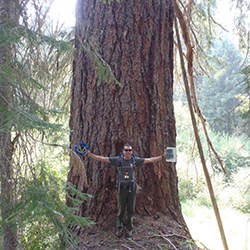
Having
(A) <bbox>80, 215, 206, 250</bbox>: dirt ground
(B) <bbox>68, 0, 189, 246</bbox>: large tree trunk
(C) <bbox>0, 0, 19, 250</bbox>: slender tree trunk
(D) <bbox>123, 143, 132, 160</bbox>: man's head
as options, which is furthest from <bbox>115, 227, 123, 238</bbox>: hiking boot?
(C) <bbox>0, 0, 19, 250</bbox>: slender tree trunk

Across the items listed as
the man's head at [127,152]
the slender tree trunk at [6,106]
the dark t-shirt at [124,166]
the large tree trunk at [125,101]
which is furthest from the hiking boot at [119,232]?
the slender tree trunk at [6,106]

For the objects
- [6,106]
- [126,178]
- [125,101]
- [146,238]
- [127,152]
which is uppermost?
[125,101]

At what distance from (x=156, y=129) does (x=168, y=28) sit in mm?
810

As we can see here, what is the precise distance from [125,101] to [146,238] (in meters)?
0.96

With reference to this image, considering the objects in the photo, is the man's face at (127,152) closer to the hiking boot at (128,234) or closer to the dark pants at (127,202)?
the dark pants at (127,202)

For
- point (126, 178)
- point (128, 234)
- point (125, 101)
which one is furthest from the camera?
point (125, 101)

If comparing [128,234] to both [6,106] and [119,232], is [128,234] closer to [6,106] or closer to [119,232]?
[119,232]

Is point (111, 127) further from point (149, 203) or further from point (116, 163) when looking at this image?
point (149, 203)

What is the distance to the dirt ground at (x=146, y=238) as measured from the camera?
8.76 feet

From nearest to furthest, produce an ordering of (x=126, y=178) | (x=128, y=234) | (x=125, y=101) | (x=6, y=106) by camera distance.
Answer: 1. (x=6, y=106)
2. (x=126, y=178)
3. (x=128, y=234)
4. (x=125, y=101)

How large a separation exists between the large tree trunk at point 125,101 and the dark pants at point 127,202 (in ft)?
0.59

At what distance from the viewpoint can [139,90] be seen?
9.70 ft

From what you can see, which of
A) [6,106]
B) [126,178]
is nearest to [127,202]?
[126,178]

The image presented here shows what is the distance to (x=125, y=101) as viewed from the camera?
2.92 m
